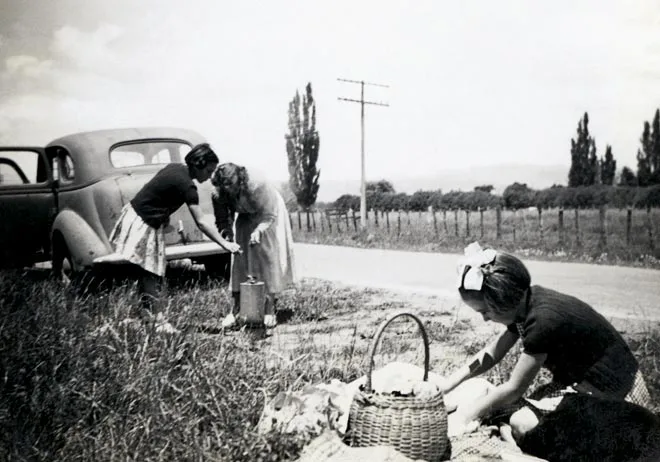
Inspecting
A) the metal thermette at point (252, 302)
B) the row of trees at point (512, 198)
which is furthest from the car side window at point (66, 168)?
the row of trees at point (512, 198)

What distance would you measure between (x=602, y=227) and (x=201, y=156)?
1.86m

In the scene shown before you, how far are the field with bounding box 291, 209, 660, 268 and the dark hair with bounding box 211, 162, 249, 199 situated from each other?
363 mm

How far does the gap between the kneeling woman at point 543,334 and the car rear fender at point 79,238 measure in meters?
1.91

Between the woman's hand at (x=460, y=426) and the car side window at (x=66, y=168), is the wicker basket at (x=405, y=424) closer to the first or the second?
the woman's hand at (x=460, y=426)

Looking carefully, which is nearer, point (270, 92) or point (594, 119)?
point (594, 119)

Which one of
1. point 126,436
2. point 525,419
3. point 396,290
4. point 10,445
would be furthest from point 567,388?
point 10,445

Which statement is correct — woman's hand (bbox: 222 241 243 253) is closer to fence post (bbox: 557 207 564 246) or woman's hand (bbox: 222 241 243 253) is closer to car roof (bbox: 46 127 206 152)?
car roof (bbox: 46 127 206 152)

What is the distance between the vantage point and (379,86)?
8.84ft

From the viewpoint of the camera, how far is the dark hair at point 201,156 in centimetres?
301

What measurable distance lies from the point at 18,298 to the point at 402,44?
207 cm

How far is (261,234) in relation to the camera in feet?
11.2

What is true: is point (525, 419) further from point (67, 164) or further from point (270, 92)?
point (67, 164)

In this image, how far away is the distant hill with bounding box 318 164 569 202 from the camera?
8.62ft

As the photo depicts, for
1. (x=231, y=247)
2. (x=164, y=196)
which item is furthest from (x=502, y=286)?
(x=164, y=196)
